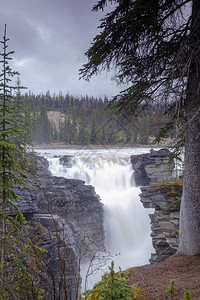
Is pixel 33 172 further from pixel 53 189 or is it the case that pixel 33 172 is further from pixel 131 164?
pixel 131 164

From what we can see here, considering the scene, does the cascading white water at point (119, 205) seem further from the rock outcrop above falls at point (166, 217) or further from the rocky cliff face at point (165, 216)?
the rock outcrop above falls at point (166, 217)

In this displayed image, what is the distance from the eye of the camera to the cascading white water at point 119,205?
55.0 ft

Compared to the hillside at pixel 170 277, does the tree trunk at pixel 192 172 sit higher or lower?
higher

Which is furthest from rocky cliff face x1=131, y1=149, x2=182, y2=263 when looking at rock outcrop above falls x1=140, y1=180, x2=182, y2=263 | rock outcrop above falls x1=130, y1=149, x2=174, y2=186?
rock outcrop above falls x1=130, y1=149, x2=174, y2=186

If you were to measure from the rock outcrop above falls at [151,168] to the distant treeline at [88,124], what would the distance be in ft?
20.9

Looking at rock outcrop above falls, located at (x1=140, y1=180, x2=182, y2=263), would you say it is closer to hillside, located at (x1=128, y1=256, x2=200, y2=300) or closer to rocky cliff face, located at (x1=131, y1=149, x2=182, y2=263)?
rocky cliff face, located at (x1=131, y1=149, x2=182, y2=263)

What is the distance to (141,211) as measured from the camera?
63.6ft

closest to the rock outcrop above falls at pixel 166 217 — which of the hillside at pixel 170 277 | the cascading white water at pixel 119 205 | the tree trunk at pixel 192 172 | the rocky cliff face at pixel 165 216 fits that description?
the rocky cliff face at pixel 165 216

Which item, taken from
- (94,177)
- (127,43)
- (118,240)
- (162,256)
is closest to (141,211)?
(118,240)

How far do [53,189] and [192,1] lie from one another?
16104mm

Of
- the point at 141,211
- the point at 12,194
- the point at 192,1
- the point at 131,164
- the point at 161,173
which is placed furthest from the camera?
the point at 131,164

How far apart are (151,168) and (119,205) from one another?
6185 millimetres

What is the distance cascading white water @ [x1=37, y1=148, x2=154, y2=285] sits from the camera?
55.0 ft

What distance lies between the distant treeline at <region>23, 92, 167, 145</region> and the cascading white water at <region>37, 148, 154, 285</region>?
373cm
